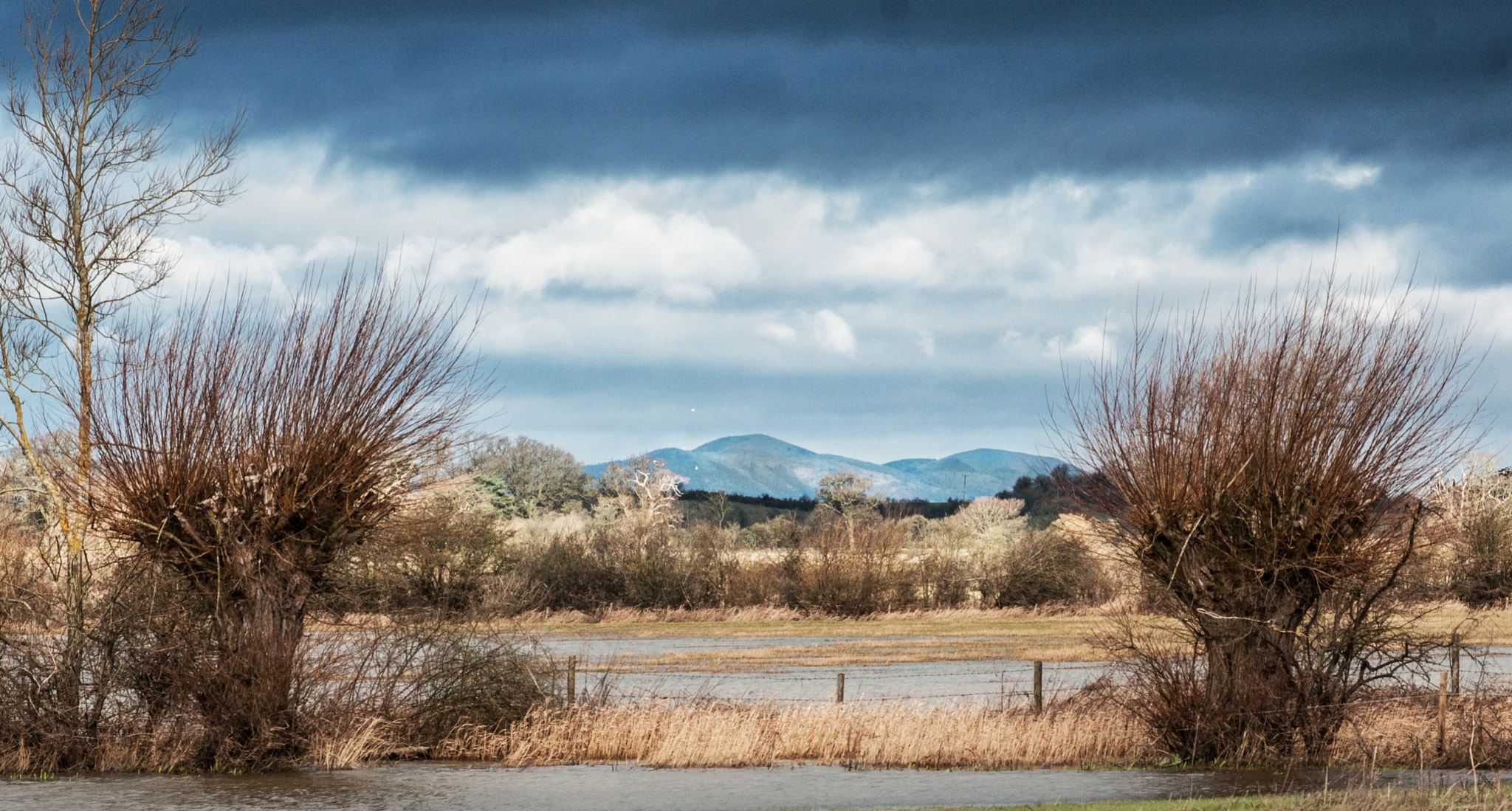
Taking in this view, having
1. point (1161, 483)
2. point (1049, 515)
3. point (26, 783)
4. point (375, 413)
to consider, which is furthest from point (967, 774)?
point (1049, 515)

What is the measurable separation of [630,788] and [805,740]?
4.24 m

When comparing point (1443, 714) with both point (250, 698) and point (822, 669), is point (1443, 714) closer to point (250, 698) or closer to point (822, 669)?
point (250, 698)

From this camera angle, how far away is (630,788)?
18.2 meters

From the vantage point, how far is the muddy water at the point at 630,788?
1659cm

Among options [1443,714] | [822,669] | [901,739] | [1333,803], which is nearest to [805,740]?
[901,739]

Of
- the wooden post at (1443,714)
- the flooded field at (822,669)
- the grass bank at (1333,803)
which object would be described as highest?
the wooden post at (1443,714)

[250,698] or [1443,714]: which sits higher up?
[1443,714]

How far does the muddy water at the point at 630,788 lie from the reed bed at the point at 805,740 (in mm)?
670

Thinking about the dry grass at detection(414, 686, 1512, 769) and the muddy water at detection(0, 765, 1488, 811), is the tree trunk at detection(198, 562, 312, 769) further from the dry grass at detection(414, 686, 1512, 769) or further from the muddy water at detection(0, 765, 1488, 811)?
the dry grass at detection(414, 686, 1512, 769)

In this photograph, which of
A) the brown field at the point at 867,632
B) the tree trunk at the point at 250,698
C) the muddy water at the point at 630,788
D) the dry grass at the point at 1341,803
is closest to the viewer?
the dry grass at the point at 1341,803

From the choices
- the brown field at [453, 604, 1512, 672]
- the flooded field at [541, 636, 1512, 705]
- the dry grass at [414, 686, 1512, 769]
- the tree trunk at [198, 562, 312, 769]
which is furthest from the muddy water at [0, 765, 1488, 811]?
the brown field at [453, 604, 1512, 672]

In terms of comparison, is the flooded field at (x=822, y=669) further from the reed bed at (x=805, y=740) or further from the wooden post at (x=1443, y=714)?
the wooden post at (x=1443, y=714)

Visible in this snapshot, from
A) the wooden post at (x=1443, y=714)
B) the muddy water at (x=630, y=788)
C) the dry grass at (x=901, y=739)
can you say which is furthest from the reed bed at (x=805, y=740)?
the wooden post at (x=1443, y=714)

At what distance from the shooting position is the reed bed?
20.7m
